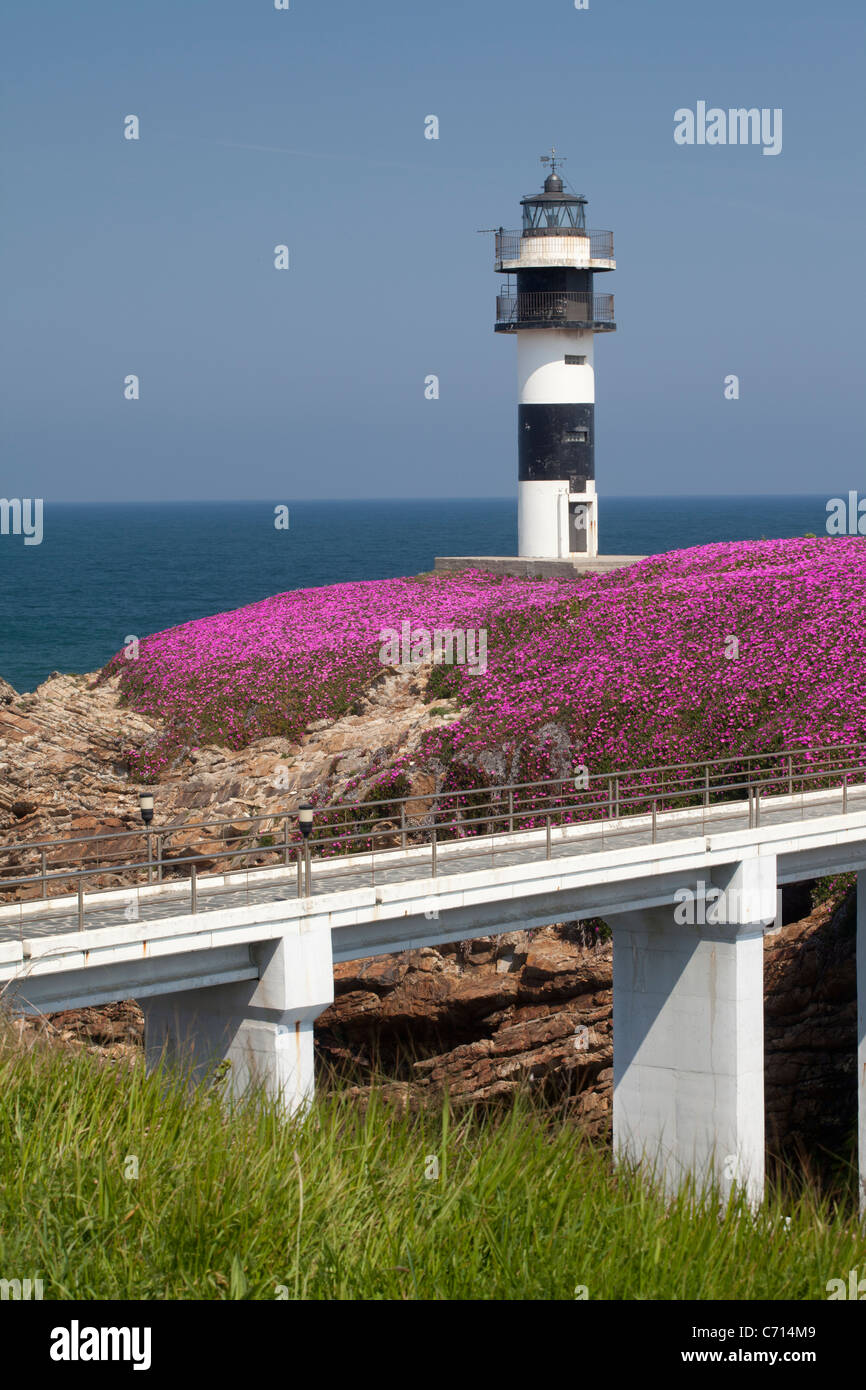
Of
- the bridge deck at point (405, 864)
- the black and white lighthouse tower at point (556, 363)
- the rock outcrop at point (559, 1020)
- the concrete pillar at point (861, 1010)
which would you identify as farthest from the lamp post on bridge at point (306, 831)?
the black and white lighthouse tower at point (556, 363)

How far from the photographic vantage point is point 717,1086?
1995 centimetres

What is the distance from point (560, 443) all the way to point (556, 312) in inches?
155

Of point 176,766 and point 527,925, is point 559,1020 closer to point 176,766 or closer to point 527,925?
point 527,925

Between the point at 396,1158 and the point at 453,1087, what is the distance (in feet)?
45.3

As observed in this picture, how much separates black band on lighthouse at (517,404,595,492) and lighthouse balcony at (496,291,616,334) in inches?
95.4

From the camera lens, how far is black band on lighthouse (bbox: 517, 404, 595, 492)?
4781 centimetres

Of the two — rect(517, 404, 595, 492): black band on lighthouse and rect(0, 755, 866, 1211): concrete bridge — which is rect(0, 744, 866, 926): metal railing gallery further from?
rect(517, 404, 595, 492): black band on lighthouse

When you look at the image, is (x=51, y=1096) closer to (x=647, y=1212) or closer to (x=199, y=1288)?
(x=199, y=1288)

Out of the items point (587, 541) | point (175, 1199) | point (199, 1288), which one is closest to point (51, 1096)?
point (175, 1199)

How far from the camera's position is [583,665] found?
30.7 meters

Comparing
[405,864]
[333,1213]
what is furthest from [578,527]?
[333,1213]

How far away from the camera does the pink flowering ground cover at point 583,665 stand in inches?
1079

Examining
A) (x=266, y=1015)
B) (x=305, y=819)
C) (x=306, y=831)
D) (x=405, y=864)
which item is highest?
(x=305, y=819)
